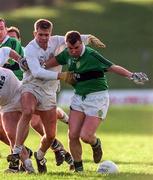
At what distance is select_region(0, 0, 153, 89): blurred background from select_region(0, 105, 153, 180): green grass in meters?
16.3

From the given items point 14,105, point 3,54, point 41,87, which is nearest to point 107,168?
point 41,87

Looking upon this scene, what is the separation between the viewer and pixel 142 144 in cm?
2039

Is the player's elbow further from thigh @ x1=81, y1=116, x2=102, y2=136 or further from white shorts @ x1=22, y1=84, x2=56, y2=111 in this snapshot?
thigh @ x1=81, y1=116, x2=102, y2=136

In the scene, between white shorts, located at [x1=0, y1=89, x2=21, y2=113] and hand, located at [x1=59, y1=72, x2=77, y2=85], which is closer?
hand, located at [x1=59, y1=72, x2=77, y2=85]

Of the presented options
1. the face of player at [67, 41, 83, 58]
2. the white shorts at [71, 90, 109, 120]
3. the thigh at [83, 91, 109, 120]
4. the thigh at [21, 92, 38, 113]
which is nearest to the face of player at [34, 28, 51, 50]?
the face of player at [67, 41, 83, 58]

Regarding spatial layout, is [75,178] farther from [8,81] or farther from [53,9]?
[53,9]

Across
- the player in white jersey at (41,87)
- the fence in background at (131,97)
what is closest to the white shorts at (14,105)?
the player in white jersey at (41,87)

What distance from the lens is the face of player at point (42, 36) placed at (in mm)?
12422

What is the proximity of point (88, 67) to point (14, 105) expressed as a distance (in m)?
1.25

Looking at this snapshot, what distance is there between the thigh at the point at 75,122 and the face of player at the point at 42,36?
1.09 meters

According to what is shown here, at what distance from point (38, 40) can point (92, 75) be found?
96 cm

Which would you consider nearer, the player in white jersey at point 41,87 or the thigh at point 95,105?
the player in white jersey at point 41,87

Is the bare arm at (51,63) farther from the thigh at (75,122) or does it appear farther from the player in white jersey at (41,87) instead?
the thigh at (75,122)

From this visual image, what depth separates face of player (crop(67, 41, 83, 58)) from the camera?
40.1 ft
